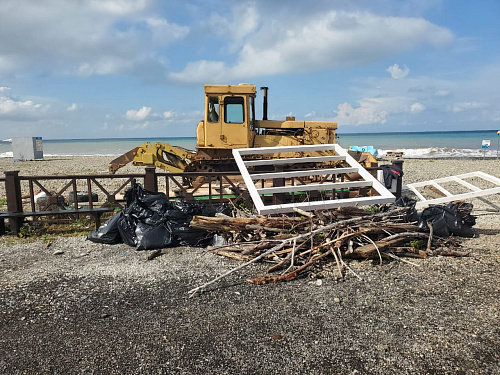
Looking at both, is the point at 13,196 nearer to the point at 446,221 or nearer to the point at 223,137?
the point at 223,137

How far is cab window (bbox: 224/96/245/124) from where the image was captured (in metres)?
10.1

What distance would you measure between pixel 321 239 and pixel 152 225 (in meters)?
2.86

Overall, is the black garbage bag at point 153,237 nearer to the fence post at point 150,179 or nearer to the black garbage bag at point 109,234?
the black garbage bag at point 109,234

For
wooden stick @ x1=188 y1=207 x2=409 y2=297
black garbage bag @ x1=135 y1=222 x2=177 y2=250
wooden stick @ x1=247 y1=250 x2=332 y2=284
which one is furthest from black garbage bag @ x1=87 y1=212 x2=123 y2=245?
wooden stick @ x1=247 y1=250 x2=332 y2=284

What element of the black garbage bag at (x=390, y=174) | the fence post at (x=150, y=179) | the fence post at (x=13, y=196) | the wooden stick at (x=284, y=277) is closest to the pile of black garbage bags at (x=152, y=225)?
the fence post at (x=150, y=179)

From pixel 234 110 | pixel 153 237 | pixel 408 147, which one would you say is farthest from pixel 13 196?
pixel 408 147

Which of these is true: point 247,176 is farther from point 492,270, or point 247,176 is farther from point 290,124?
point 290,124

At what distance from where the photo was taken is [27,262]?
530 cm

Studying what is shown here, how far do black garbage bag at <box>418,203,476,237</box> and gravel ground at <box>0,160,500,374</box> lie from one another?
0.75m

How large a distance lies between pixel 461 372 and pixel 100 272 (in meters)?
4.26

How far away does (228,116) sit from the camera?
33.4ft

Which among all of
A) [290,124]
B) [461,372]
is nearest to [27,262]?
[461,372]

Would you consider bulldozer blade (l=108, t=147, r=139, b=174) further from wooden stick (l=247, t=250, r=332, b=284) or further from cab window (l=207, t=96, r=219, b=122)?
wooden stick (l=247, t=250, r=332, b=284)

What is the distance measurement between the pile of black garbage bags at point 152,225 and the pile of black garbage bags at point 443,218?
11.1 ft
